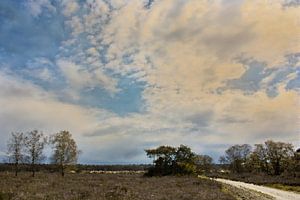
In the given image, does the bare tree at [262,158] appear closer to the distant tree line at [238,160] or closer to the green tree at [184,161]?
the distant tree line at [238,160]

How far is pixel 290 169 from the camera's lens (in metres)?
80.2

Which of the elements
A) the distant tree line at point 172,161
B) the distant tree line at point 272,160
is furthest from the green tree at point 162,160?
the distant tree line at point 272,160

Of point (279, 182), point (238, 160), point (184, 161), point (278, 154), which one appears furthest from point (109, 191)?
point (238, 160)

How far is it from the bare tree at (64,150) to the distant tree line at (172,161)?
51.8 ft

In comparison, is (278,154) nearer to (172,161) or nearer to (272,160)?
(272,160)

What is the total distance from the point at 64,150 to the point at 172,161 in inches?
845

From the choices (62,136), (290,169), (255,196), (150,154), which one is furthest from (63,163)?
(255,196)

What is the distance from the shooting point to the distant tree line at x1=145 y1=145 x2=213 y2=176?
6303 centimetres

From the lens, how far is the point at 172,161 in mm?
64688

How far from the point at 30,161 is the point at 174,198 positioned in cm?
5556

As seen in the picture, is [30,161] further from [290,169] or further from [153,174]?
[290,169]

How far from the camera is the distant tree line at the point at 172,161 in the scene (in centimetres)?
6303

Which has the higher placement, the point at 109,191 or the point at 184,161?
the point at 184,161

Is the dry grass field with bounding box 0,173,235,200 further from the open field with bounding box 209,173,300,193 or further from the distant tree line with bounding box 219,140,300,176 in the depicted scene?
the distant tree line with bounding box 219,140,300,176
